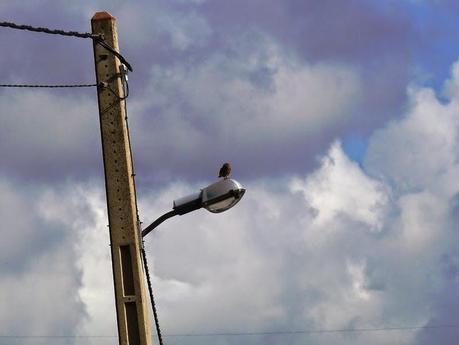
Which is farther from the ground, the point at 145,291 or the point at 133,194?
the point at 133,194

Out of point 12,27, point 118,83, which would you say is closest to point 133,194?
point 118,83

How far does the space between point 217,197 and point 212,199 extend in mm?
63

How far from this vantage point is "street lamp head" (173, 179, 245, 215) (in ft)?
39.5

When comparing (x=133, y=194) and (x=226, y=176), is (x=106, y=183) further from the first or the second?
(x=226, y=176)

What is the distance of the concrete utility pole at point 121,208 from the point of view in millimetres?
11969

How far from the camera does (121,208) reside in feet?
39.8

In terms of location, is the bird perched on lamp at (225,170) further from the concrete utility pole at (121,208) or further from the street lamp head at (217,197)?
the concrete utility pole at (121,208)

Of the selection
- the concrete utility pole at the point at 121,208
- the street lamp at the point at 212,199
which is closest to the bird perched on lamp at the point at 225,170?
the street lamp at the point at 212,199

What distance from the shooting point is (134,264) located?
39.5 ft

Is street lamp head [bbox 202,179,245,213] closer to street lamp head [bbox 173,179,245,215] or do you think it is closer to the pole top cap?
street lamp head [bbox 173,179,245,215]

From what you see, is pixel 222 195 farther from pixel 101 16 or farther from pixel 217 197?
pixel 101 16

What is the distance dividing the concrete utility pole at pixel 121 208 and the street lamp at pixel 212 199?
10.9 inches

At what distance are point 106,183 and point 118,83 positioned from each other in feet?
3.38

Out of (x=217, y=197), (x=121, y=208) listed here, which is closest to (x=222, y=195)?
(x=217, y=197)
